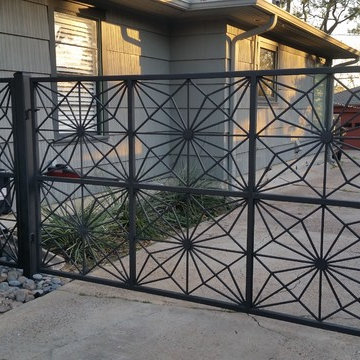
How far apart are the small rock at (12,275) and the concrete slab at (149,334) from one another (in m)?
0.50

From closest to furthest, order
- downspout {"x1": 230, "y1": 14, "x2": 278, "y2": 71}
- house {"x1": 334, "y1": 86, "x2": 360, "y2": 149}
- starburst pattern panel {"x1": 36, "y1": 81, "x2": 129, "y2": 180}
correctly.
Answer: house {"x1": 334, "y1": 86, "x2": 360, "y2": 149}, starburst pattern panel {"x1": 36, "y1": 81, "x2": 129, "y2": 180}, downspout {"x1": 230, "y1": 14, "x2": 278, "y2": 71}

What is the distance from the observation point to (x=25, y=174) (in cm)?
400

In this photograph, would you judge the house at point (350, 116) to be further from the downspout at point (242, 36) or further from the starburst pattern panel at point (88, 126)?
the starburst pattern panel at point (88, 126)

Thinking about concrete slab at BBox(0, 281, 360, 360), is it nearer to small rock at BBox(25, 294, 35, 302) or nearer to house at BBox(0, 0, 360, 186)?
→ small rock at BBox(25, 294, 35, 302)

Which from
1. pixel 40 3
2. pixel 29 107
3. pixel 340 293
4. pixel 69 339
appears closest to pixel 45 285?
pixel 69 339

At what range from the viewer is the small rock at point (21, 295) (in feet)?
12.2

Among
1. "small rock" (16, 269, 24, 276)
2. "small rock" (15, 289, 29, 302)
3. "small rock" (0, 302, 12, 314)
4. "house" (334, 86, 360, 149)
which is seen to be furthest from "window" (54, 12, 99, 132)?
"house" (334, 86, 360, 149)

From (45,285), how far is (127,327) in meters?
1.07

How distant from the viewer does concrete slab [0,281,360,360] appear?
2.89 metres

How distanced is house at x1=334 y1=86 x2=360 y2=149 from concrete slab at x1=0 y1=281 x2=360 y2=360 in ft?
4.05

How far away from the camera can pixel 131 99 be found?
3.57m

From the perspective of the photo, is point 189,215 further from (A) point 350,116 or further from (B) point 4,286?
(A) point 350,116

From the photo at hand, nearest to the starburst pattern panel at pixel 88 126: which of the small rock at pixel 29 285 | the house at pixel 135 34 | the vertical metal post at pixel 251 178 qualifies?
the house at pixel 135 34

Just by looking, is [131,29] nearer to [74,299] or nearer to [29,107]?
[29,107]
